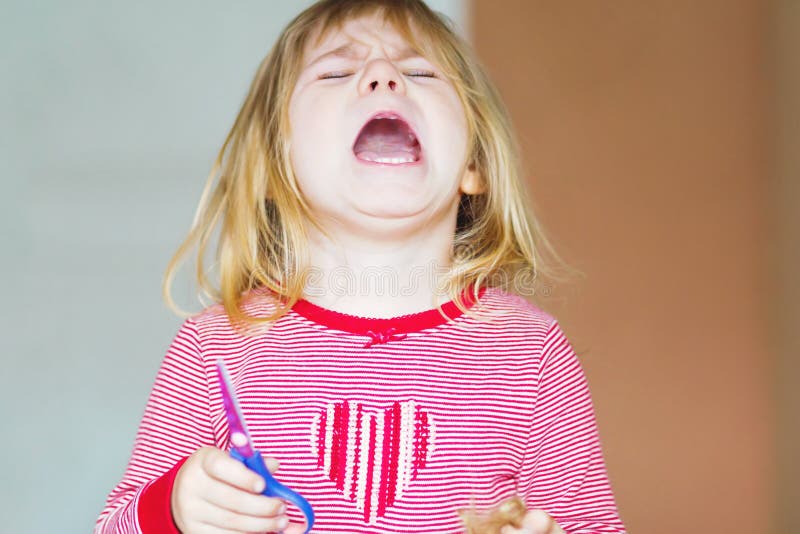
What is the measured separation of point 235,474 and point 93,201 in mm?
853

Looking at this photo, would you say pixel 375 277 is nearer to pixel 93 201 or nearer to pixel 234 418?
pixel 234 418

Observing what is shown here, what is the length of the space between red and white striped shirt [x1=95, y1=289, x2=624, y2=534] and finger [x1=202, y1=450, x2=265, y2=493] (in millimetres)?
102

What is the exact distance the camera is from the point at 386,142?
874 millimetres

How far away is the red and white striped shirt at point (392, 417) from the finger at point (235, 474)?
102mm

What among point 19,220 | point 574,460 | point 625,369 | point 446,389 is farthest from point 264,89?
point 625,369

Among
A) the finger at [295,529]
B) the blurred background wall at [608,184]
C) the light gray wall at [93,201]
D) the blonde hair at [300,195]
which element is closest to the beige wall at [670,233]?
the blurred background wall at [608,184]

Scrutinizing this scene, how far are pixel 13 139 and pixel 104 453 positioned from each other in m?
0.47

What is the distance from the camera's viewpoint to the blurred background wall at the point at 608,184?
55.7 inches

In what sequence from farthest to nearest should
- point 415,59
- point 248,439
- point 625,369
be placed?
point 625,369
point 415,59
point 248,439

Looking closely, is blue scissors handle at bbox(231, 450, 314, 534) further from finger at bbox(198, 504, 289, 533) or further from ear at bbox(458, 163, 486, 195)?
ear at bbox(458, 163, 486, 195)

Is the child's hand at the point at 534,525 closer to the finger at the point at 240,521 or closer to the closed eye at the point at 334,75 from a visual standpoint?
the finger at the point at 240,521

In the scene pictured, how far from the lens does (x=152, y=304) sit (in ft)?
4.63

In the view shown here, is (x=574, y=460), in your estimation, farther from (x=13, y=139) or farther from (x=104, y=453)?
(x=13, y=139)

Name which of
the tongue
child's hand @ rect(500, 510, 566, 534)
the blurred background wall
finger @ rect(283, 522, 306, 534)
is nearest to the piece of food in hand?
child's hand @ rect(500, 510, 566, 534)
